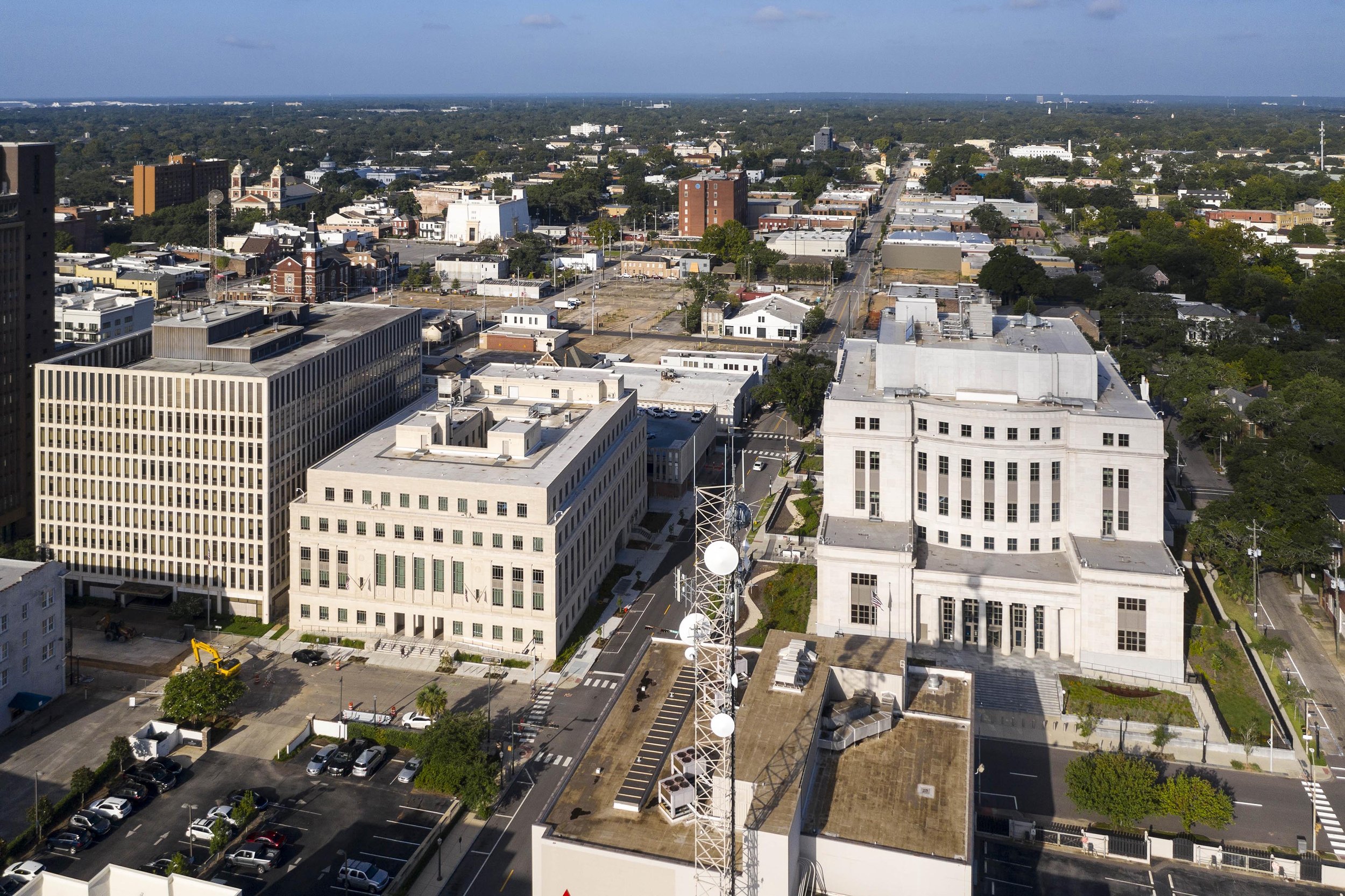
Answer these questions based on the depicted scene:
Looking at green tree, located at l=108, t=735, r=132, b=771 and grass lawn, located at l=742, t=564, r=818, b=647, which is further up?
grass lawn, located at l=742, t=564, r=818, b=647

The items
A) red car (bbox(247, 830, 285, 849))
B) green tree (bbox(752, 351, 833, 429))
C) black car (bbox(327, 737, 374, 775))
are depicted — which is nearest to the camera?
red car (bbox(247, 830, 285, 849))

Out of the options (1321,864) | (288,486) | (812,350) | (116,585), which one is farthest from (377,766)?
(812,350)

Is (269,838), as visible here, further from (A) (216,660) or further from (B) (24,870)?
(A) (216,660)

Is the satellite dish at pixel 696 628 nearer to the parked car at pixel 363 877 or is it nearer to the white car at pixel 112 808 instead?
the parked car at pixel 363 877

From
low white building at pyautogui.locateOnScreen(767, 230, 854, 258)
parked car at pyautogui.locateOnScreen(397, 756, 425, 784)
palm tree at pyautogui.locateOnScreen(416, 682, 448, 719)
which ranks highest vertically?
low white building at pyautogui.locateOnScreen(767, 230, 854, 258)

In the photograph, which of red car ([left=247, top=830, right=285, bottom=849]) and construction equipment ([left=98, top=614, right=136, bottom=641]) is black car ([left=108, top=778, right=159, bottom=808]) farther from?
construction equipment ([left=98, top=614, right=136, bottom=641])

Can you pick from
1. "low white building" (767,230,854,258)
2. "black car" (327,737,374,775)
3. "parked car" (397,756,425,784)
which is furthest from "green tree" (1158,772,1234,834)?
"low white building" (767,230,854,258)

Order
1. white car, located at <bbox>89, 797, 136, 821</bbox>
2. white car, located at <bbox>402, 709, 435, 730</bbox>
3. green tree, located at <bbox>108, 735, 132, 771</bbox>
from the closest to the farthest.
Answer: white car, located at <bbox>89, 797, 136, 821</bbox> → green tree, located at <bbox>108, 735, 132, 771</bbox> → white car, located at <bbox>402, 709, 435, 730</bbox>

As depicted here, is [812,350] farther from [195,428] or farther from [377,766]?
[377,766]
